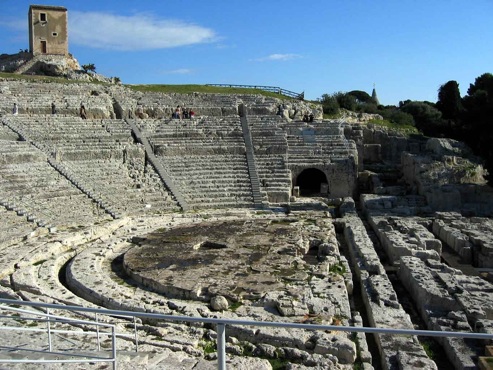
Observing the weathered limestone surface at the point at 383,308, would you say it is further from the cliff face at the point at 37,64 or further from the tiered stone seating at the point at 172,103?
the cliff face at the point at 37,64

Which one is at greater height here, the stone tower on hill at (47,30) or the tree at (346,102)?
the stone tower on hill at (47,30)

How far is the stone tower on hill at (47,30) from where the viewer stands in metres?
32.6

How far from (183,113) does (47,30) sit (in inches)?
541

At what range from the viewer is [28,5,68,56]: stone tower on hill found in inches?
1284

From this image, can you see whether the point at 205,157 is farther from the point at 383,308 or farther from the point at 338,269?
the point at 383,308

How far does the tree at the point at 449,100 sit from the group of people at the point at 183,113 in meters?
21.7

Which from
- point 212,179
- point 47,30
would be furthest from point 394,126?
point 47,30

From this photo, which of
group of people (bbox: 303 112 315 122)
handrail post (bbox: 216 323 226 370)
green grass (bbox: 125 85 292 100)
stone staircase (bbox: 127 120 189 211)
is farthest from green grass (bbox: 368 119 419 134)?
handrail post (bbox: 216 323 226 370)

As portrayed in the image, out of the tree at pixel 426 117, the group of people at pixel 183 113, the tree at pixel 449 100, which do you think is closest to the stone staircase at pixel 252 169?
the group of people at pixel 183 113

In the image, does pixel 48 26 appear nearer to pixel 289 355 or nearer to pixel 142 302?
pixel 142 302

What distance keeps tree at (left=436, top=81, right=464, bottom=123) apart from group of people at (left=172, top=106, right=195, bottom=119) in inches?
853

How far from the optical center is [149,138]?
868 inches

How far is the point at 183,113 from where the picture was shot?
25.6 meters

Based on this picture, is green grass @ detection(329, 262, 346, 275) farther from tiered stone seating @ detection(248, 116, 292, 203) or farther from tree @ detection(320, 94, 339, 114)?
tree @ detection(320, 94, 339, 114)
